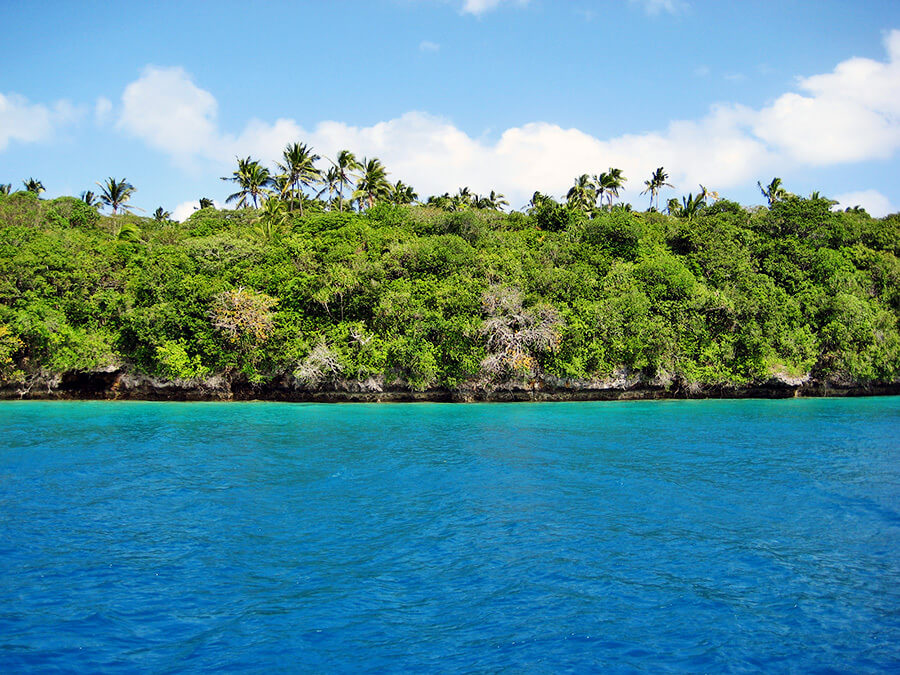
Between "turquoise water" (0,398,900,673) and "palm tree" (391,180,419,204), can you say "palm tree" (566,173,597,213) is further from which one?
"turquoise water" (0,398,900,673)

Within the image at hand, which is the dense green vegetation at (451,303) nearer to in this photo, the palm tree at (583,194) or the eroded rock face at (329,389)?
the eroded rock face at (329,389)

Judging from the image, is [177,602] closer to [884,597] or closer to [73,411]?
[884,597]

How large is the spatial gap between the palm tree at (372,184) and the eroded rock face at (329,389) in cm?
2560

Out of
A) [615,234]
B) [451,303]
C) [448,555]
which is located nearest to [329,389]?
[451,303]

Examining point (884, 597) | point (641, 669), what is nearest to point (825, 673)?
point (641, 669)

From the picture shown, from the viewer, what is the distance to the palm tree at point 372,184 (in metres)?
57.8

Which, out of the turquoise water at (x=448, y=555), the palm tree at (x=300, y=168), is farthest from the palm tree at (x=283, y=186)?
the turquoise water at (x=448, y=555)

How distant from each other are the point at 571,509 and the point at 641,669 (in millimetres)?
6949

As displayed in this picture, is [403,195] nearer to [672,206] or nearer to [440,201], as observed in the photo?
[440,201]

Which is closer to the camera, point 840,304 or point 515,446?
point 515,446

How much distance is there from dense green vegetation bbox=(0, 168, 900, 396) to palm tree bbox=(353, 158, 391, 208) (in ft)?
45.9

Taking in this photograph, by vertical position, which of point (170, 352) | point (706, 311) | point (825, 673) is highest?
point (706, 311)

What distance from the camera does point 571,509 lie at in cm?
1504

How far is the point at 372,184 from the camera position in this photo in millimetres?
58406
